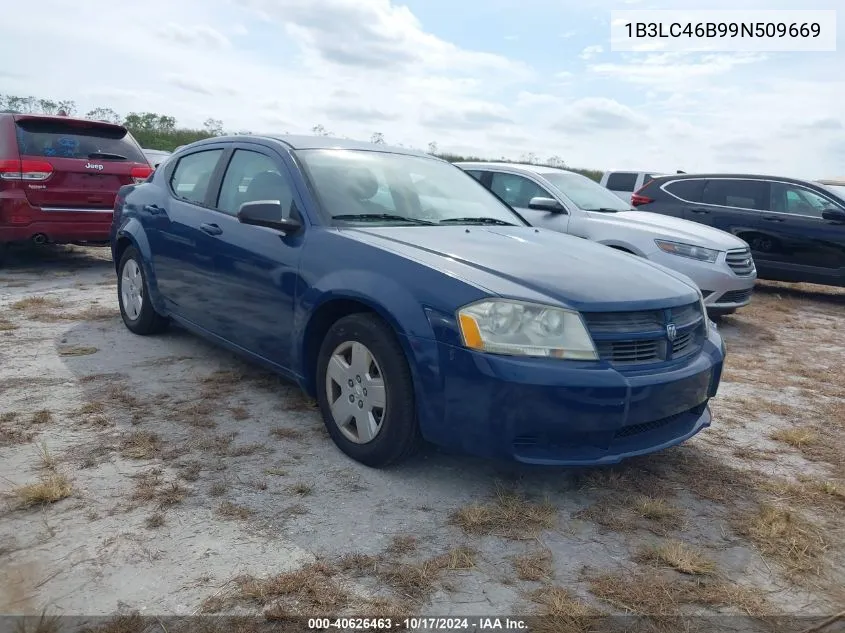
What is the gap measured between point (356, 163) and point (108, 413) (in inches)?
77.5

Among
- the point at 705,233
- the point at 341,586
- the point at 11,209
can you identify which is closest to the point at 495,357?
the point at 341,586

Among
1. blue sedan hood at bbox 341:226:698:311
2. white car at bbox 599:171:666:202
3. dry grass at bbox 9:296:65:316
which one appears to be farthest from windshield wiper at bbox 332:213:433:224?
white car at bbox 599:171:666:202

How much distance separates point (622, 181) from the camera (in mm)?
17328

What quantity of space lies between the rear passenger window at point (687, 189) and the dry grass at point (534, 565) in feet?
27.7

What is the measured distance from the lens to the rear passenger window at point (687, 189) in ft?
33.2

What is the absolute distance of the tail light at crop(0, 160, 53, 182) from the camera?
7.66m

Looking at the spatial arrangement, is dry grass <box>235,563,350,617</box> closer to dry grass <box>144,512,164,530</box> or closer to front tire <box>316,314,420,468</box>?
dry grass <box>144,512,164,530</box>

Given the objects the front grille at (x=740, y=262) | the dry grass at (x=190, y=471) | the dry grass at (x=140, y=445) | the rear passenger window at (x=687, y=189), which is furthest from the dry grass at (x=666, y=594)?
the rear passenger window at (x=687, y=189)

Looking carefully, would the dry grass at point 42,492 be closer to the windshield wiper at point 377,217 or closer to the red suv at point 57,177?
the windshield wiper at point 377,217

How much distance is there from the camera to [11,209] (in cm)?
767

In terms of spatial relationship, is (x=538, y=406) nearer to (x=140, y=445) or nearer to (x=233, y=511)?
(x=233, y=511)

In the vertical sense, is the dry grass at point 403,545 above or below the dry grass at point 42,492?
below

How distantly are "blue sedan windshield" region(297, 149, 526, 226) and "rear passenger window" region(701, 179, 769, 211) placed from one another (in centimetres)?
627

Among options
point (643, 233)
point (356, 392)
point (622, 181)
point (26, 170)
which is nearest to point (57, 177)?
point (26, 170)
